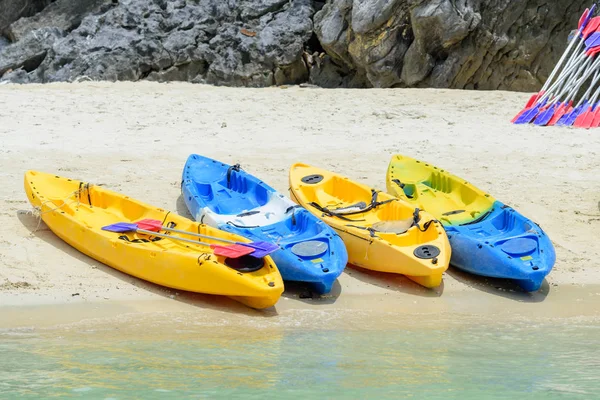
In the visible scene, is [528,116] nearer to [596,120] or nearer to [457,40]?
[596,120]

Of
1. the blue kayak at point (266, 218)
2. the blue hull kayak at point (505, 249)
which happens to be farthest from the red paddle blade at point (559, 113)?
the blue kayak at point (266, 218)

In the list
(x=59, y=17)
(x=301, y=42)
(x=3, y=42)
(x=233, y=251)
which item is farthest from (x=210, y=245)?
(x=3, y=42)

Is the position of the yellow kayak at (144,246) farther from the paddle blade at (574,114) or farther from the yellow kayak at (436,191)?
the paddle blade at (574,114)

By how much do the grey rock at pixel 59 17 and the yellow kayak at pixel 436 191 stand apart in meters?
7.41

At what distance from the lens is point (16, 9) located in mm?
13977

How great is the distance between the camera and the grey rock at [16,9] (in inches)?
545

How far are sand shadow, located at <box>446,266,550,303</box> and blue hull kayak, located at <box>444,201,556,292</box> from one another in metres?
0.06

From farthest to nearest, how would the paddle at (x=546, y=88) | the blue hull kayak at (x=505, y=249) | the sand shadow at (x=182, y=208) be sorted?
the paddle at (x=546, y=88) → the sand shadow at (x=182, y=208) → the blue hull kayak at (x=505, y=249)

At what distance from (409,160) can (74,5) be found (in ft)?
25.8

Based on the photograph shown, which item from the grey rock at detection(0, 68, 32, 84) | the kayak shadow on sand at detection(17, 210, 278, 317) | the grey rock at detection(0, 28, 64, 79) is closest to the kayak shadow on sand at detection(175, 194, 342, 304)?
the kayak shadow on sand at detection(17, 210, 278, 317)

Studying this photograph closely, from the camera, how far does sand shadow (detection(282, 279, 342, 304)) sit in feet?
18.3

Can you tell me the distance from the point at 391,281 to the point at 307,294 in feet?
2.16

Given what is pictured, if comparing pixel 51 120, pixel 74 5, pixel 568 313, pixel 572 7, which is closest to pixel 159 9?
pixel 74 5

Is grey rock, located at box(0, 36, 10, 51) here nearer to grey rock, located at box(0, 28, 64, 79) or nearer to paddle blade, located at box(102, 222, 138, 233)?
grey rock, located at box(0, 28, 64, 79)
